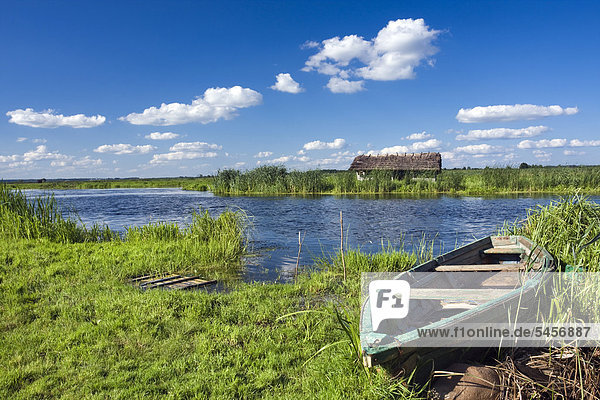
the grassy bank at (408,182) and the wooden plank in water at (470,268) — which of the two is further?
the grassy bank at (408,182)

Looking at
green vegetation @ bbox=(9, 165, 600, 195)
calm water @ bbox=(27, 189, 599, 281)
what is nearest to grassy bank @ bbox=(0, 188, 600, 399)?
calm water @ bbox=(27, 189, 599, 281)

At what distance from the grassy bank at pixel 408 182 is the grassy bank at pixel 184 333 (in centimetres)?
2676

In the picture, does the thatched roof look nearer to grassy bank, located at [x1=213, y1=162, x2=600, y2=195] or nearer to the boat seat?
grassy bank, located at [x1=213, y1=162, x2=600, y2=195]

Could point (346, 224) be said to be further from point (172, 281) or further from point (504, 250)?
point (172, 281)

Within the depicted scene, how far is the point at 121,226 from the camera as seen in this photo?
18.2 metres

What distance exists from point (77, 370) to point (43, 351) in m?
0.90

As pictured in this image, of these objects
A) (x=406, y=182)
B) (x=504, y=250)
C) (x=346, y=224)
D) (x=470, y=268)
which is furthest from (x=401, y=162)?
(x=470, y=268)

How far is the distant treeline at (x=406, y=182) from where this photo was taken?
32.0 meters

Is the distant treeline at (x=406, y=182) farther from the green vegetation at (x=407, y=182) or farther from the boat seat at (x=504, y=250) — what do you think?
the boat seat at (x=504, y=250)

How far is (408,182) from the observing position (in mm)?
37312

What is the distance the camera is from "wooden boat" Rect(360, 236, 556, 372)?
3385 mm

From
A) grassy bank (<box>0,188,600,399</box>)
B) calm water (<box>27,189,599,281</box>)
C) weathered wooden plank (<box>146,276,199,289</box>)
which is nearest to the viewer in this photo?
grassy bank (<box>0,188,600,399</box>)

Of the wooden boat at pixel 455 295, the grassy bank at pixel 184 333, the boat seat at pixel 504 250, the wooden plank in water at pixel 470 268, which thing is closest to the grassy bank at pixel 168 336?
the grassy bank at pixel 184 333

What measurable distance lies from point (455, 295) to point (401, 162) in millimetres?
41272
